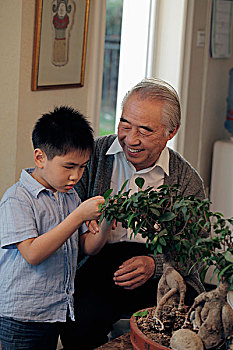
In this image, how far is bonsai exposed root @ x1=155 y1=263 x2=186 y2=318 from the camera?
1544 mm

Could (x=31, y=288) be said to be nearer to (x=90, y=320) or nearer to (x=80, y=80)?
(x=90, y=320)

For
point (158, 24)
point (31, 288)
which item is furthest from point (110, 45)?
point (31, 288)

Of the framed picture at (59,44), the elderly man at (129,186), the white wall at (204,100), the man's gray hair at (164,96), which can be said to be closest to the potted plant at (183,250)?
the elderly man at (129,186)

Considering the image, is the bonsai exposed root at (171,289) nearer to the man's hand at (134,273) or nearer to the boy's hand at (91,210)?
the boy's hand at (91,210)

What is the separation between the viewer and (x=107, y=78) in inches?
124

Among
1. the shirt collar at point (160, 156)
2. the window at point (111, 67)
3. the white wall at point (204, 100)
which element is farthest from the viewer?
the white wall at point (204, 100)

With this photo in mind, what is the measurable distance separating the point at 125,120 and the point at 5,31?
0.59m

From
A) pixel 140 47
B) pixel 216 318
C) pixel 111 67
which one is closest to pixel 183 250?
pixel 216 318

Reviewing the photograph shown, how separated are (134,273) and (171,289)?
1.30ft

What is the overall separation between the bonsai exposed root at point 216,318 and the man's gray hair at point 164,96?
0.76 meters

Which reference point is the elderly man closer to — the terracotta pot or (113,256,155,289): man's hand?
(113,256,155,289): man's hand

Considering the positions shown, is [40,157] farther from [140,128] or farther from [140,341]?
[140,341]

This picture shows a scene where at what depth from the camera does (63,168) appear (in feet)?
5.46

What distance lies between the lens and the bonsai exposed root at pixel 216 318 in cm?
140
